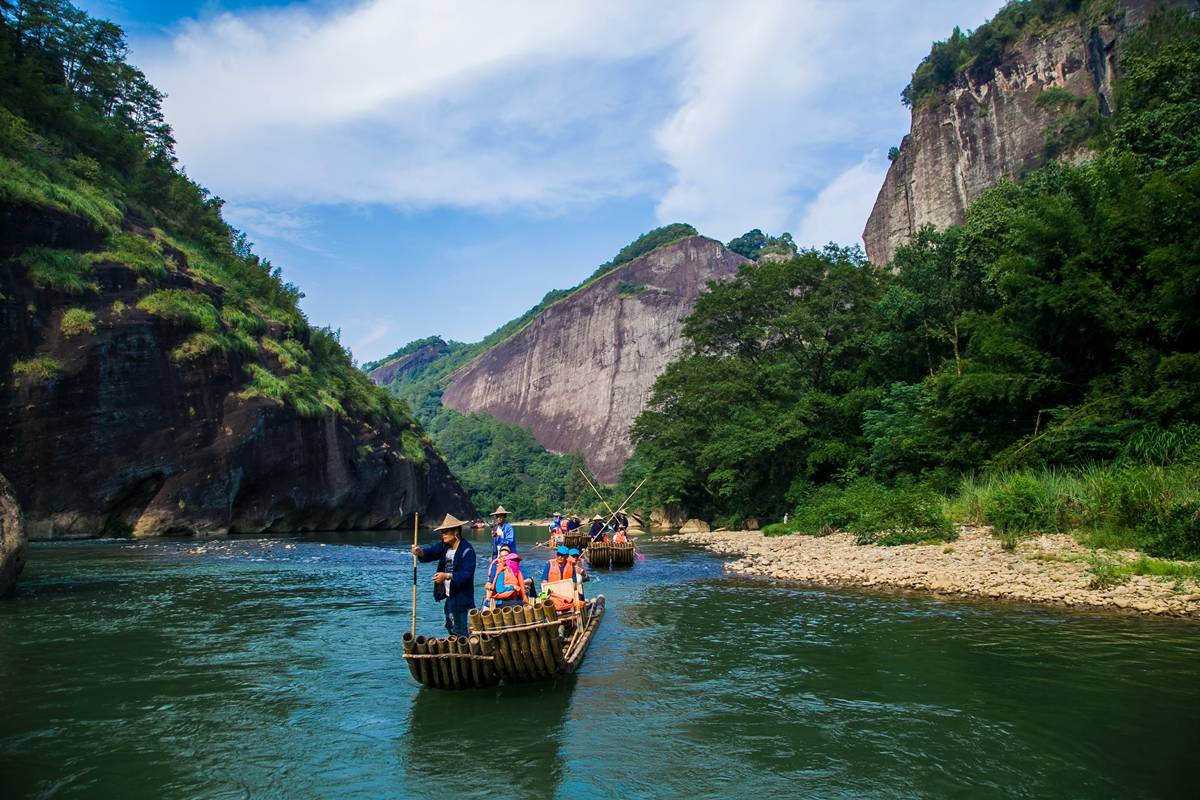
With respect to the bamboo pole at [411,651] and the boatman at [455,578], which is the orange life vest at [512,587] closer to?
the boatman at [455,578]

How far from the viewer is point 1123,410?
19.1 metres

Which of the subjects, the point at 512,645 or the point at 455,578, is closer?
the point at 512,645

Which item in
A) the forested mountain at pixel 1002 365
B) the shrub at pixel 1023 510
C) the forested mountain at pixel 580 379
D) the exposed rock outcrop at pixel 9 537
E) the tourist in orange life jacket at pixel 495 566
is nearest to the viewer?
the tourist in orange life jacket at pixel 495 566

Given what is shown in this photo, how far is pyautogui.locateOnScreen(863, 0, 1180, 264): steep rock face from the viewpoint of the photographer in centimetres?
4825

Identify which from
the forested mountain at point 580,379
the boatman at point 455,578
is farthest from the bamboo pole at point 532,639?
the forested mountain at point 580,379

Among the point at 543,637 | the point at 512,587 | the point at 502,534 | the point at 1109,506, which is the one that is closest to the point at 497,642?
the point at 543,637

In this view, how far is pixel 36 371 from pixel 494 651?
2874 cm

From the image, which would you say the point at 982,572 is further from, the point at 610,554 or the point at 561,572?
the point at 610,554

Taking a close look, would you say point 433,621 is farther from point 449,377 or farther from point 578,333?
point 449,377

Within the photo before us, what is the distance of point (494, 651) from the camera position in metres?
8.03

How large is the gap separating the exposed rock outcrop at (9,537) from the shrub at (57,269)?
20296 millimetres

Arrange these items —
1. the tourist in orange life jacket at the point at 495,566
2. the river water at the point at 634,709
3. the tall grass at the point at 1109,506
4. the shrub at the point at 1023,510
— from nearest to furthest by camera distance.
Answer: the river water at the point at 634,709 → the tourist in orange life jacket at the point at 495,566 → the tall grass at the point at 1109,506 → the shrub at the point at 1023,510

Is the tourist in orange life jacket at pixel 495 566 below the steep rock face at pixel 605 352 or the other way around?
below

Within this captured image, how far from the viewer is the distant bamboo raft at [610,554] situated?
2223 centimetres
